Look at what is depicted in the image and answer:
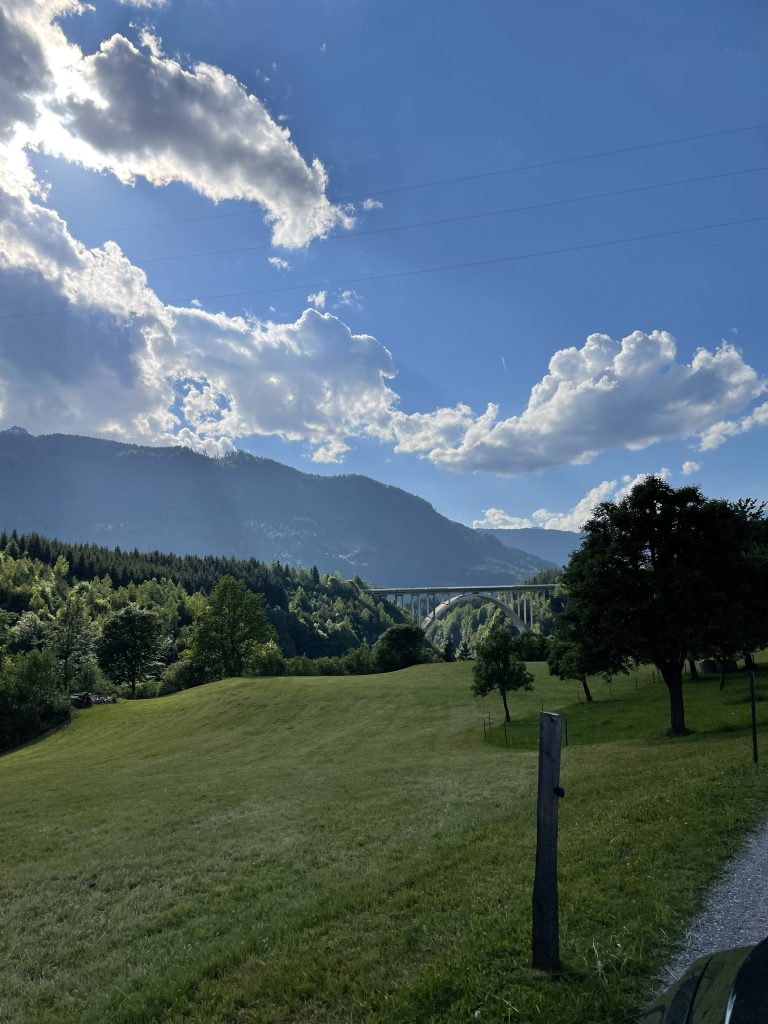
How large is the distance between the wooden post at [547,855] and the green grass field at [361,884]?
0.29 metres

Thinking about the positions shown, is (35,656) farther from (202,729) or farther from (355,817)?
(355,817)

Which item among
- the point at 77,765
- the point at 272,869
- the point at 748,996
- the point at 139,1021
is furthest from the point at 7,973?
the point at 77,765

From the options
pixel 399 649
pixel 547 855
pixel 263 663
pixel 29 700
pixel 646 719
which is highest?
pixel 547 855

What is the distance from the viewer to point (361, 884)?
13000 mm

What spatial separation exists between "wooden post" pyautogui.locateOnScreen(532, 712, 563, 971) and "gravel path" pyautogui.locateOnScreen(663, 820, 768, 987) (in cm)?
144

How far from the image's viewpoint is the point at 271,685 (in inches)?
3063

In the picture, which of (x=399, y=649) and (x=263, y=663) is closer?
(x=263, y=663)

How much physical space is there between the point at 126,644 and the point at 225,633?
23.6 meters

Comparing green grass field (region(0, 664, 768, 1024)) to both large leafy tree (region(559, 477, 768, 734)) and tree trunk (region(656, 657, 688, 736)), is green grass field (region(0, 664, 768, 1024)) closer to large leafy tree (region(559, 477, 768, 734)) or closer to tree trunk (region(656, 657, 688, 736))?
tree trunk (region(656, 657, 688, 736))

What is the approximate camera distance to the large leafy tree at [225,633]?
100625mm

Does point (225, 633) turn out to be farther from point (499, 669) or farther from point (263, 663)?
point (499, 669)

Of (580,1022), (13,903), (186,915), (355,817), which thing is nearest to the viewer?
(580,1022)

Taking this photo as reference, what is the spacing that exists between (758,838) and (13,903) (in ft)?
64.6

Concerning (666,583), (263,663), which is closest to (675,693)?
(666,583)
